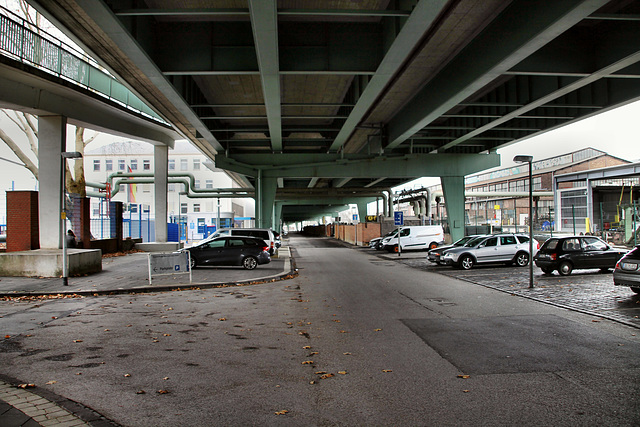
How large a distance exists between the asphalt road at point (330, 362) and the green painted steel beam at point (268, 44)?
19.3 ft

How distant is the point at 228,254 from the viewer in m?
19.8

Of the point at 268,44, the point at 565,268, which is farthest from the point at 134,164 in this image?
the point at 268,44

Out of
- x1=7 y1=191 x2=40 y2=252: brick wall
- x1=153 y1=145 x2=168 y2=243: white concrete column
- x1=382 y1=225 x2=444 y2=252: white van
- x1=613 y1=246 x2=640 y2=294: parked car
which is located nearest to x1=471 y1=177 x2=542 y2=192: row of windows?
x1=382 y1=225 x2=444 y2=252: white van

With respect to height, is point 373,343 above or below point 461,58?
below

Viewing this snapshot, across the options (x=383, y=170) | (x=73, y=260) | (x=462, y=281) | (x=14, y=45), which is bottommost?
(x=462, y=281)

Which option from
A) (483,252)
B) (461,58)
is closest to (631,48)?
(461,58)

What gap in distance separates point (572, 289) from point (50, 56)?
19.9 m

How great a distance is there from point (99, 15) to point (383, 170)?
20065mm

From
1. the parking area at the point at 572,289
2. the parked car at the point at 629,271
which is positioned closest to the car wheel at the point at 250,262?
the parking area at the point at 572,289

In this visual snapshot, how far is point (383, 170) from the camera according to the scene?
27.0 meters

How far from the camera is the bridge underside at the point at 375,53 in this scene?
9.42 m

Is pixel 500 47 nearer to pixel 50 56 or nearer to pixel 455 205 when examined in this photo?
pixel 50 56

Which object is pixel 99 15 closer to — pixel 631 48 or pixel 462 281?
pixel 631 48

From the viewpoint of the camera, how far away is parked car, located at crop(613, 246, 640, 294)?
1091cm
